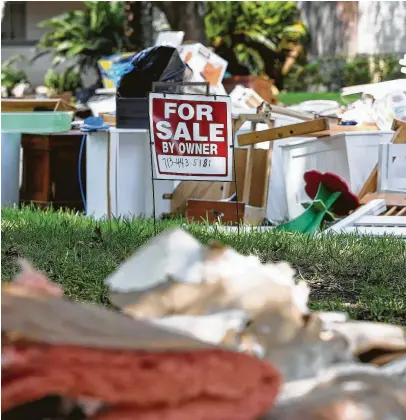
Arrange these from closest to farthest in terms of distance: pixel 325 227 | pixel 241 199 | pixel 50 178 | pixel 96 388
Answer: pixel 96 388, pixel 325 227, pixel 241 199, pixel 50 178

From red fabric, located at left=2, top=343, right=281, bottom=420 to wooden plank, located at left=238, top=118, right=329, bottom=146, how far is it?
20.0 ft

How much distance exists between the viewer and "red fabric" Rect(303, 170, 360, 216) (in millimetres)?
7887

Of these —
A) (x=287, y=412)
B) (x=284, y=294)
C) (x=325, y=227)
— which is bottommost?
(x=325, y=227)

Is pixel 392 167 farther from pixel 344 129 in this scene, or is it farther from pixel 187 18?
pixel 187 18

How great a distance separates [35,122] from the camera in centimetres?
983

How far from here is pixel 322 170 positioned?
Answer: 868cm

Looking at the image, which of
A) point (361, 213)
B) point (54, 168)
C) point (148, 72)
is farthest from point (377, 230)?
point (54, 168)

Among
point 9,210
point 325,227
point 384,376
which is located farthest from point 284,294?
point 9,210

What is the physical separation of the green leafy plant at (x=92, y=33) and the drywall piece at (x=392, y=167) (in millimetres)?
18734

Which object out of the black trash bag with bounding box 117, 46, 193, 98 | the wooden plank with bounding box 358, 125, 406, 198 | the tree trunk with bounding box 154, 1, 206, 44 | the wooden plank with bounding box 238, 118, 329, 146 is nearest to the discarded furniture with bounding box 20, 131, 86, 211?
the black trash bag with bounding box 117, 46, 193, 98

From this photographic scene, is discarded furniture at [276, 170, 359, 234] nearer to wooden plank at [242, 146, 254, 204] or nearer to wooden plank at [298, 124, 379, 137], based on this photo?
wooden plank at [298, 124, 379, 137]

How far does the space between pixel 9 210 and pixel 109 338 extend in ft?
22.6

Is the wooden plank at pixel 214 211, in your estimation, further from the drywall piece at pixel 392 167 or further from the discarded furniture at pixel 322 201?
the drywall piece at pixel 392 167

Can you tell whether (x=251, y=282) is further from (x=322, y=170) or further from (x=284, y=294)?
(x=322, y=170)
